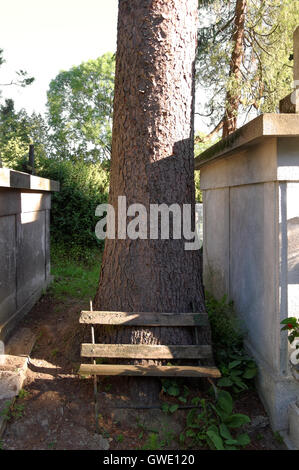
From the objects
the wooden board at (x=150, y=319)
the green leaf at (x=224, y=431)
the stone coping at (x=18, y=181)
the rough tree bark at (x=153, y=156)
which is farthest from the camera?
the stone coping at (x=18, y=181)

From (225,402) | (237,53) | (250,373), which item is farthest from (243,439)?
(237,53)

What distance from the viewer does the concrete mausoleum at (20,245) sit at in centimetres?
Result: 473

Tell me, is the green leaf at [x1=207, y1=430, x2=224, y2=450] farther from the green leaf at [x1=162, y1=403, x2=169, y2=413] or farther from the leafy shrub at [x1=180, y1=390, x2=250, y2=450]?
the green leaf at [x1=162, y1=403, x2=169, y2=413]

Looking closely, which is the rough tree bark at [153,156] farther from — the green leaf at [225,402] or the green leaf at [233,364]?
the green leaf at [225,402]

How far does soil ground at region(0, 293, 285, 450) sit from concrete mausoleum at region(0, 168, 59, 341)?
83 centimetres

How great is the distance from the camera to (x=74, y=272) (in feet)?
31.3

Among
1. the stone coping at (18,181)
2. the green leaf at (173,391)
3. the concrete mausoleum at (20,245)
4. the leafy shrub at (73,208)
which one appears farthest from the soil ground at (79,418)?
the leafy shrub at (73,208)

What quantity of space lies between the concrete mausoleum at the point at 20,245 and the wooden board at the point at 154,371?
4.28 ft

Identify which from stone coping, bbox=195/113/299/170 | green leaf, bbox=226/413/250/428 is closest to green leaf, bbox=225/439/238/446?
green leaf, bbox=226/413/250/428

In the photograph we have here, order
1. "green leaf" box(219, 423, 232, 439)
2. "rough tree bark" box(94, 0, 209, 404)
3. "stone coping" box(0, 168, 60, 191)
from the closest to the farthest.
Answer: "green leaf" box(219, 423, 232, 439) → "rough tree bark" box(94, 0, 209, 404) → "stone coping" box(0, 168, 60, 191)

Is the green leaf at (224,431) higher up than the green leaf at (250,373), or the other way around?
the green leaf at (250,373)

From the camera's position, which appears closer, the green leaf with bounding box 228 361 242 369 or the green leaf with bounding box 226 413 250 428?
the green leaf with bounding box 226 413 250 428

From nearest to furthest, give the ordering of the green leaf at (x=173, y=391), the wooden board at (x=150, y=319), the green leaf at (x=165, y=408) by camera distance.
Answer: the green leaf at (x=165, y=408), the green leaf at (x=173, y=391), the wooden board at (x=150, y=319)

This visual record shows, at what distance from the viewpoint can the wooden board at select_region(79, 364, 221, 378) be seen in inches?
147
